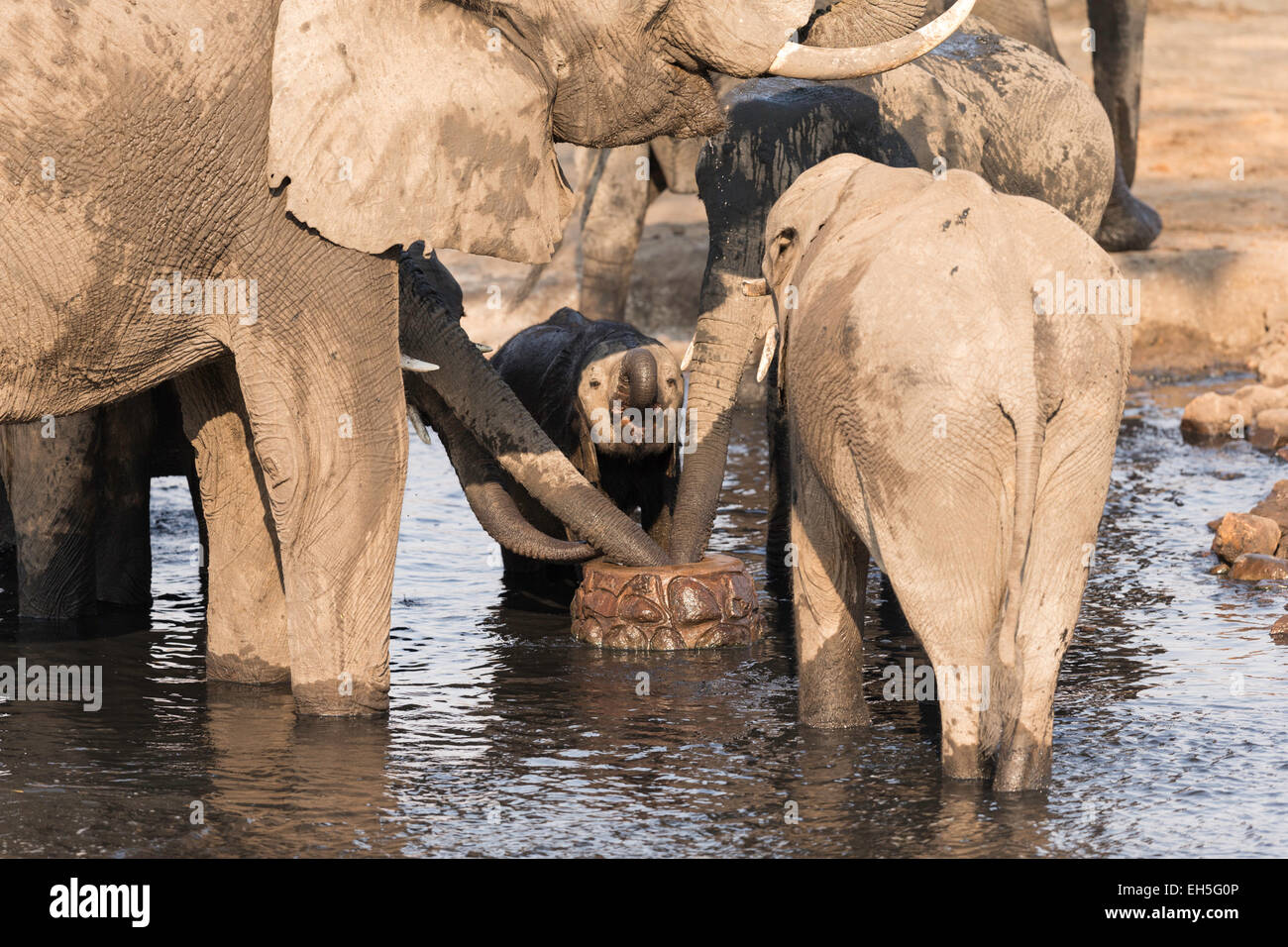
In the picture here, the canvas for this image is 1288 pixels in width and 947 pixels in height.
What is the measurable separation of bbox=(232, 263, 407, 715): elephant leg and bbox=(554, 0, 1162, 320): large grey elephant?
17.6 feet

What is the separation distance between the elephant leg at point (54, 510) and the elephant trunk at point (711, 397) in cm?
208

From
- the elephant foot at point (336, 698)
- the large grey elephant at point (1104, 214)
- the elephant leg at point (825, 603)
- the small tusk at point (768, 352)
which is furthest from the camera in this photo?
the large grey elephant at point (1104, 214)

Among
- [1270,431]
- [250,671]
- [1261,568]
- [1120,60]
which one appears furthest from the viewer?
[1120,60]

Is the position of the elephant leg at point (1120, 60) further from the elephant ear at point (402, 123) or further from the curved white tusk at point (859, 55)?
the elephant ear at point (402, 123)

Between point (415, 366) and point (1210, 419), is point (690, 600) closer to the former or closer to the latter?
point (415, 366)

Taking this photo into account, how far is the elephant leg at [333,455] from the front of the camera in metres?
5.61

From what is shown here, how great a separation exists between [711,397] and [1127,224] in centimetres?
620

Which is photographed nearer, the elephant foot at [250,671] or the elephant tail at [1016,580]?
the elephant tail at [1016,580]

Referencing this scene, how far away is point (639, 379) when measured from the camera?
7145mm

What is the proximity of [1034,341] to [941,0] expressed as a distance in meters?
5.37

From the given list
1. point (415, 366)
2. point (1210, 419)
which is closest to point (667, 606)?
point (415, 366)

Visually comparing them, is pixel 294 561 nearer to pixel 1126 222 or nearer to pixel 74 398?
pixel 74 398

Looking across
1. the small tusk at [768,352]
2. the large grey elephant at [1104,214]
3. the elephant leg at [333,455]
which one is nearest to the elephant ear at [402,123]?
the elephant leg at [333,455]

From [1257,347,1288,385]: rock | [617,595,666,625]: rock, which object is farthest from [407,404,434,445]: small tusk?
[1257,347,1288,385]: rock
